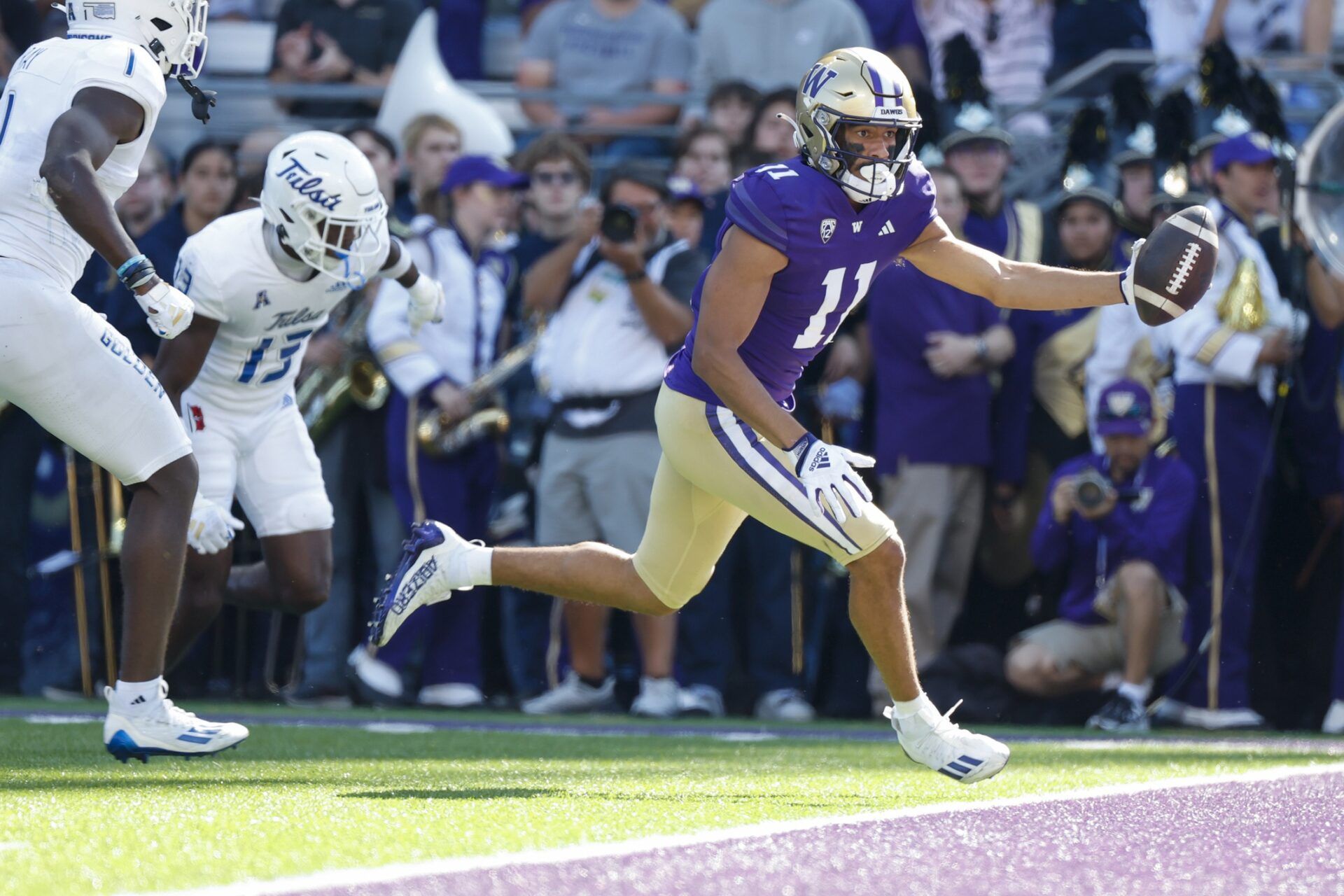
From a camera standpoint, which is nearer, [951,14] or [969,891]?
[969,891]

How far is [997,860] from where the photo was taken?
12.2ft

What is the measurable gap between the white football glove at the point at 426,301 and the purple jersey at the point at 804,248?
1.46 m

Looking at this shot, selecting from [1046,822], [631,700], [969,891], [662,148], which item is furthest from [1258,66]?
[969,891]

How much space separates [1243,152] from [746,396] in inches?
173

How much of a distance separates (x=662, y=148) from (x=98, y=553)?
3.65 meters

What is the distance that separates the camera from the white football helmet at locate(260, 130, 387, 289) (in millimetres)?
6109

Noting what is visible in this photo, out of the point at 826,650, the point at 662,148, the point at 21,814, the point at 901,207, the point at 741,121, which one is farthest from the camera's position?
the point at 662,148

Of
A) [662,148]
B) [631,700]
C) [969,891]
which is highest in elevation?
[662,148]

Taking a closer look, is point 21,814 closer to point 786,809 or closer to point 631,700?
point 786,809

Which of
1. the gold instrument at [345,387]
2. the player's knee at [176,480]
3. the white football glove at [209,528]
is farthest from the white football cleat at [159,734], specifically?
the gold instrument at [345,387]

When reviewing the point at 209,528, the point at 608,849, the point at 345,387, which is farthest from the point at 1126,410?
the point at 608,849

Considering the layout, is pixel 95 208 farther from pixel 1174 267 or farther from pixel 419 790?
pixel 1174 267

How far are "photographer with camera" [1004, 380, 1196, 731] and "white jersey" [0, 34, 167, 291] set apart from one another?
181 inches

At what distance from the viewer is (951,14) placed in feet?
36.3
